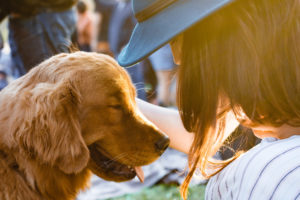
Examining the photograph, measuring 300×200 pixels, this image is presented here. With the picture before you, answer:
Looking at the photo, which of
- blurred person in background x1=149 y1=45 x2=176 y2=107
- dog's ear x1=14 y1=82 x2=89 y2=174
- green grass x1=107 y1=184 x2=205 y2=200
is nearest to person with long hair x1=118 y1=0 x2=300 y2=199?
dog's ear x1=14 y1=82 x2=89 y2=174

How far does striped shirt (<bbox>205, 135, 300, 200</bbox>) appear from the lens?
1.34 m

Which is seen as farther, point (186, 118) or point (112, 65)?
point (112, 65)

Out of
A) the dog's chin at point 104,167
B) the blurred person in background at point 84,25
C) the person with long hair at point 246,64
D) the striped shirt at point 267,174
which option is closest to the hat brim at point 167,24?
the person with long hair at point 246,64

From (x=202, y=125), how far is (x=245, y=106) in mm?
248

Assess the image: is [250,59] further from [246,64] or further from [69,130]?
[69,130]

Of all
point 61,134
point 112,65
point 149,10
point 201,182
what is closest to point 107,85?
point 112,65

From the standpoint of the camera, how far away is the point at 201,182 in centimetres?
402

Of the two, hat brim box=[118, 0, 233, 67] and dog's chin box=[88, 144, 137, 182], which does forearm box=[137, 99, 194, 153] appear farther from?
hat brim box=[118, 0, 233, 67]

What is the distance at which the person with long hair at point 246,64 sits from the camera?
54.8 inches

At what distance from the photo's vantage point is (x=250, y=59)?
1479 millimetres

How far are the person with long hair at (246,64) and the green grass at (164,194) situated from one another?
2130mm

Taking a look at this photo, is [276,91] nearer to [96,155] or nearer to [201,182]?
[96,155]

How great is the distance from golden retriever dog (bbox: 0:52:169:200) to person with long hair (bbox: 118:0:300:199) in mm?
684

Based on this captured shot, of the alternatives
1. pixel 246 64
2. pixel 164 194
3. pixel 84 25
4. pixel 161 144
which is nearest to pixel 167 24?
pixel 246 64
